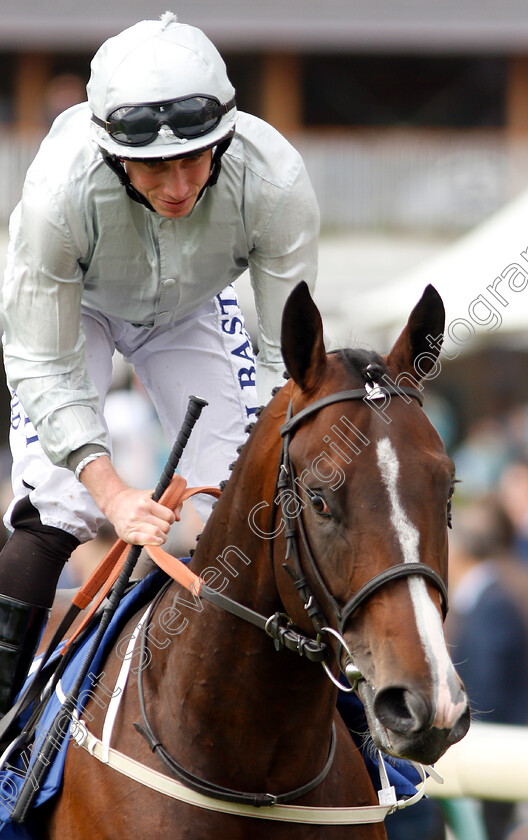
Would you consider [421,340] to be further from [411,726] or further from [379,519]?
[411,726]

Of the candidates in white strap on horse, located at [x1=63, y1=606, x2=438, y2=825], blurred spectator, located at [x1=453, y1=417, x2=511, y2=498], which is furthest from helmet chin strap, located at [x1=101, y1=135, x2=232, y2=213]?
blurred spectator, located at [x1=453, y1=417, x2=511, y2=498]

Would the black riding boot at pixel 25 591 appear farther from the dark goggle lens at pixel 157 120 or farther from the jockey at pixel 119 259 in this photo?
the dark goggle lens at pixel 157 120

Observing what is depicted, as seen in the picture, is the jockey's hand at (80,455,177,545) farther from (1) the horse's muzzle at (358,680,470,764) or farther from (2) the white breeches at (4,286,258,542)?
(1) the horse's muzzle at (358,680,470,764)

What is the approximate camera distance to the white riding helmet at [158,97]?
3.18m

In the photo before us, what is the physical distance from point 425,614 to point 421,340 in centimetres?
81

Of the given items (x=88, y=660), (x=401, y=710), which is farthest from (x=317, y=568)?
(x=88, y=660)

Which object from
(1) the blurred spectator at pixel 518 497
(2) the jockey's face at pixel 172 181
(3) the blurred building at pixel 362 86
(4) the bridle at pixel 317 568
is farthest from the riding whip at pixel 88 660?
(3) the blurred building at pixel 362 86

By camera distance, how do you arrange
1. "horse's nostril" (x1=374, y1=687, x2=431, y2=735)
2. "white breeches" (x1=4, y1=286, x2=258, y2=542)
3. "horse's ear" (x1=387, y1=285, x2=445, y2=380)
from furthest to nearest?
"white breeches" (x1=4, y1=286, x2=258, y2=542) → "horse's ear" (x1=387, y1=285, x2=445, y2=380) → "horse's nostril" (x1=374, y1=687, x2=431, y2=735)

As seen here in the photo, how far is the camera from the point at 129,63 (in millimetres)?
3240

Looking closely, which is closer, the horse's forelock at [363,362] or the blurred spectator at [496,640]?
the horse's forelock at [363,362]

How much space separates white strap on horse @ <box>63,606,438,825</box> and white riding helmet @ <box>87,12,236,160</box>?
1430 mm

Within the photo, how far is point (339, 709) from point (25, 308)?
164 centimetres

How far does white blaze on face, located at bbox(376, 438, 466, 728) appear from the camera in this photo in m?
Answer: 2.39

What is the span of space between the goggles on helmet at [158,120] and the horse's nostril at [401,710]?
1.68 metres
